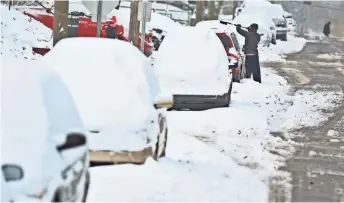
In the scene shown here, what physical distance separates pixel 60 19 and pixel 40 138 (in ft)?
35.0

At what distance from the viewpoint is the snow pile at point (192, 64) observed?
49.5 feet

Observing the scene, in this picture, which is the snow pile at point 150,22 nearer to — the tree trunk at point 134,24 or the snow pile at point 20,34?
the snow pile at point 20,34

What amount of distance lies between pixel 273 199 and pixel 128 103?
2.04 metres

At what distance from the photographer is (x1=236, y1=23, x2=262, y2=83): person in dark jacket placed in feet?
71.6

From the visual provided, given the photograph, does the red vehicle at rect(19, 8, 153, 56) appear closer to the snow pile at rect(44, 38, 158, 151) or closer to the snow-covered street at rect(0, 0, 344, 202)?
the snow-covered street at rect(0, 0, 344, 202)

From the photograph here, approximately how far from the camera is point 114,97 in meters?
9.34

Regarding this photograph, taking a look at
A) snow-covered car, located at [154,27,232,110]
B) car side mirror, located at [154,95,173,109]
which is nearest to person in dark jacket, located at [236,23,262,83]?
snow-covered car, located at [154,27,232,110]

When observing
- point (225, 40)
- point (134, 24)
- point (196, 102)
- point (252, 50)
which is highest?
point (134, 24)

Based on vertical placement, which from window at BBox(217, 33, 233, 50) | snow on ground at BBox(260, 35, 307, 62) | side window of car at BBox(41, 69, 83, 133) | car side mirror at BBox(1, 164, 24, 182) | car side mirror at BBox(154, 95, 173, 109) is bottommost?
snow on ground at BBox(260, 35, 307, 62)

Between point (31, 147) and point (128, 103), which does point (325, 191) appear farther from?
point (31, 147)

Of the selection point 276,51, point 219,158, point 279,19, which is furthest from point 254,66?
point 279,19

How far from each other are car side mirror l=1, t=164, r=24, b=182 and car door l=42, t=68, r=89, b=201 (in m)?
0.43

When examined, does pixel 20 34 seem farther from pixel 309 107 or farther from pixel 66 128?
pixel 66 128

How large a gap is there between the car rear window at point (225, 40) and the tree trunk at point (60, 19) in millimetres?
5200
